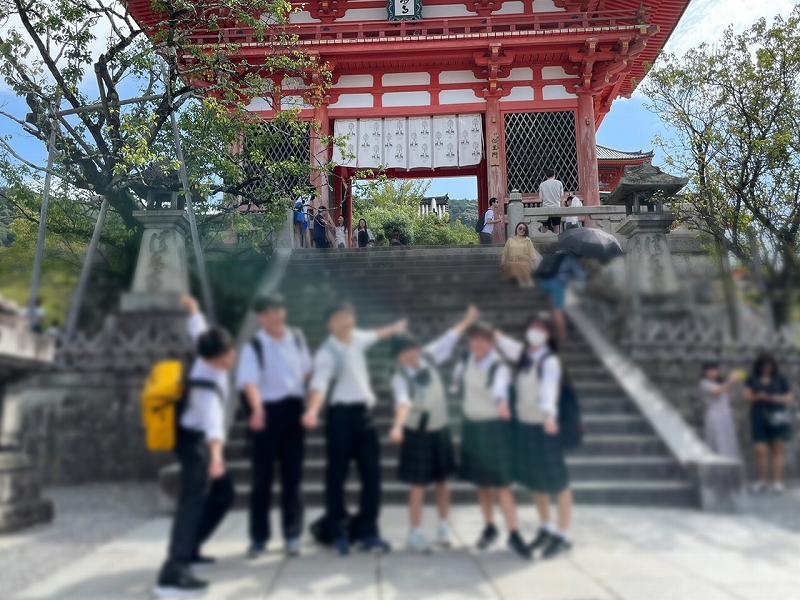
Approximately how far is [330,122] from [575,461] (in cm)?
1251

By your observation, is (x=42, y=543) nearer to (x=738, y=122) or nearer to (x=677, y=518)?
(x=677, y=518)

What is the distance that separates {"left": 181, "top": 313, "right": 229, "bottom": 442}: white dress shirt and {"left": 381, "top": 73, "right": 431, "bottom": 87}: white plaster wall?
12390mm

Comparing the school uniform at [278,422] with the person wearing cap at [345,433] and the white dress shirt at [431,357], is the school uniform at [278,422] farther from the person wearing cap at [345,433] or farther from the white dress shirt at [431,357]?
the white dress shirt at [431,357]

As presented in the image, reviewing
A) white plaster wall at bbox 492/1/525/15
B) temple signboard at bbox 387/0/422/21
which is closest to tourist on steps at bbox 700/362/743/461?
temple signboard at bbox 387/0/422/21

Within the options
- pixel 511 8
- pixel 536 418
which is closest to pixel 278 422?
pixel 536 418

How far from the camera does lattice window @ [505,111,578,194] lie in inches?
500

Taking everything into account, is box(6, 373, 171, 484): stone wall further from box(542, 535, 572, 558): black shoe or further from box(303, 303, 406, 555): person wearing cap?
box(542, 535, 572, 558): black shoe

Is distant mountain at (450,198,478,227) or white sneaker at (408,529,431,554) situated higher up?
distant mountain at (450,198,478,227)

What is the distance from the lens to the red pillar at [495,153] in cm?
1256

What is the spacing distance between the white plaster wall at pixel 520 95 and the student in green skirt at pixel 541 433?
11969mm

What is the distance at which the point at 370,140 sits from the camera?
43.8 ft

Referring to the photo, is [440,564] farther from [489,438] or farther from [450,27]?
[450,27]

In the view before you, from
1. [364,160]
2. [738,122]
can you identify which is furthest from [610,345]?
[364,160]

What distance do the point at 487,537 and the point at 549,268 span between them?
734 millimetres
